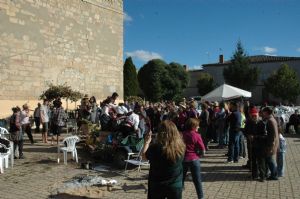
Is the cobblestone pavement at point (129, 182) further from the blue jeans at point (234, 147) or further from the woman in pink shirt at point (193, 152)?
the woman in pink shirt at point (193, 152)

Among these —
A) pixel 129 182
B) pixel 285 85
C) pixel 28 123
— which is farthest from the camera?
pixel 285 85

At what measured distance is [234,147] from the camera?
10.7 metres

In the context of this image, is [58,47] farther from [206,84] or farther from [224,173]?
[206,84]

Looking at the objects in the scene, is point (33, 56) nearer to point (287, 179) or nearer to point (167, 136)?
point (287, 179)

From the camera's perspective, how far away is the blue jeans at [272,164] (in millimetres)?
8391

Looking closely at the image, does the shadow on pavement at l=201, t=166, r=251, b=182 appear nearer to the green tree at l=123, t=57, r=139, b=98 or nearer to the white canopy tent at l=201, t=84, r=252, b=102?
Answer: the white canopy tent at l=201, t=84, r=252, b=102

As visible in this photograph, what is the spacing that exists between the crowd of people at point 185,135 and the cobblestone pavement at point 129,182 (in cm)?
42

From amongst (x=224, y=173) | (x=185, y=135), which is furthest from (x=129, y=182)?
(x=224, y=173)

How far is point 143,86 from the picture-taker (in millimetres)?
54438

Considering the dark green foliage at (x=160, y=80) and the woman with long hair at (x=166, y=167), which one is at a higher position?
the dark green foliage at (x=160, y=80)

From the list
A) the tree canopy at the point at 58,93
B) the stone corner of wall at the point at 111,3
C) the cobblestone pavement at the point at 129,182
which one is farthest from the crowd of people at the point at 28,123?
the stone corner of wall at the point at 111,3

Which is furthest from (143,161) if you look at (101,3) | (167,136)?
(101,3)

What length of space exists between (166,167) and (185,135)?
2.26m

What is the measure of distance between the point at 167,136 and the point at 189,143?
2044 millimetres
